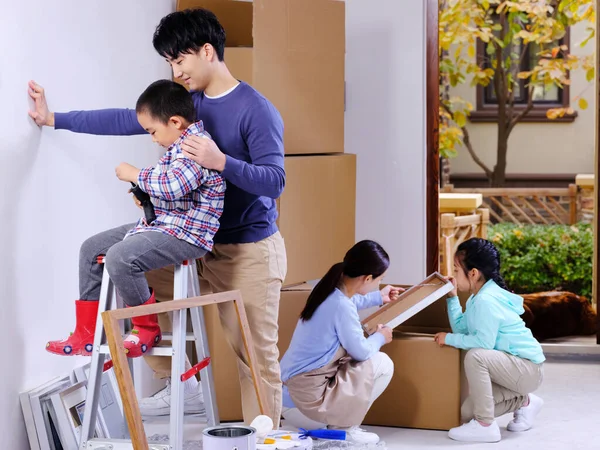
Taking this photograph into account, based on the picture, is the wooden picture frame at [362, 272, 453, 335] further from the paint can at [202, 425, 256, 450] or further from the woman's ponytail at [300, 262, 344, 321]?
the paint can at [202, 425, 256, 450]

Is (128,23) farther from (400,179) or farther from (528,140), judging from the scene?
(528,140)

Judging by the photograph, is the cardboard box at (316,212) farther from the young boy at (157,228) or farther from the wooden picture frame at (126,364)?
the wooden picture frame at (126,364)

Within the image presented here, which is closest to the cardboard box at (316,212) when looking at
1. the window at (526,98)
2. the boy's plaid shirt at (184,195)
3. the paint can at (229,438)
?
the boy's plaid shirt at (184,195)

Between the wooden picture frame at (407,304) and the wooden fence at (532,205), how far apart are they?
407 cm

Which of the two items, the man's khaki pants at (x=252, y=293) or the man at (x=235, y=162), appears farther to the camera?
the man's khaki pants at (x=252, y=293)

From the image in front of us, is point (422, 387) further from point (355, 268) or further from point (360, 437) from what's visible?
point (355, 268)

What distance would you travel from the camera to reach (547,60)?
7176 millimetres

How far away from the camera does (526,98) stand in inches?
311

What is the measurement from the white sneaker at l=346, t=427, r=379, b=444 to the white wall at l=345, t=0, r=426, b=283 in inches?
45.8

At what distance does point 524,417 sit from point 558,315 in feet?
6.97

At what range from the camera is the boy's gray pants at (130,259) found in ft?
6.83

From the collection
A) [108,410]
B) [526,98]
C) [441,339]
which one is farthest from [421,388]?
[526,98]

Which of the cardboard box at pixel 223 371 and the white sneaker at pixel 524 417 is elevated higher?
the cardboard box at pixel 223 371

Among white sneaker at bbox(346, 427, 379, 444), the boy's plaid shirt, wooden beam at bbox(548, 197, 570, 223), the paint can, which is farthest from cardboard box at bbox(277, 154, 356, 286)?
wooden beam at bbox(548, 197, 570, 223)
